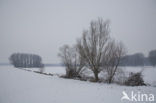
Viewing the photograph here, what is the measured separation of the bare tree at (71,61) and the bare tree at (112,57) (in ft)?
15.8

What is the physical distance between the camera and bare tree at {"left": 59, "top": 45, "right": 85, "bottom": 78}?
58.6 ft

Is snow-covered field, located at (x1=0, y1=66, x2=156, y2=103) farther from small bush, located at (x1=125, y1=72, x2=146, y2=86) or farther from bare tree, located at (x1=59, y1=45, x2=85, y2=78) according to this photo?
bare tree, located at (x1=59, y1=45, x2=85, y2=78)

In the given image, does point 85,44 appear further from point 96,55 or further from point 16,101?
point 16,101

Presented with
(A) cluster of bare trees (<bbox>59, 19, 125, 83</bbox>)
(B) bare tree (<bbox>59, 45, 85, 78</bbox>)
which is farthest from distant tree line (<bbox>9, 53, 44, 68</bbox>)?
(A) cluster of bare trees (<bbox>59, 19, 125, 83</bbox>)

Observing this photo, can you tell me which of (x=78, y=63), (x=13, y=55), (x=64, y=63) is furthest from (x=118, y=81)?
(x=13, y=55)

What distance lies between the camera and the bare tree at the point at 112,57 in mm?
13308

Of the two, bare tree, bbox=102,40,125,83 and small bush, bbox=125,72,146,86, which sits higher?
bare tree, bbox=102,40,125,83

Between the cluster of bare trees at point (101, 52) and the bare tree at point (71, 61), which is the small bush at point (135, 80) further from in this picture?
the bare tree at point (71, 61)

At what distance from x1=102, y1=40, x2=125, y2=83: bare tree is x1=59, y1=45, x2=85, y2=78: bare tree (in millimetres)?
4816

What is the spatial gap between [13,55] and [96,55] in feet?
251

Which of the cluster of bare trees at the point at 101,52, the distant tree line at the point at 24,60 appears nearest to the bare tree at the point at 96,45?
the cluster of bare trees at the point at 101,52

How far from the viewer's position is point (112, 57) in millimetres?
13422

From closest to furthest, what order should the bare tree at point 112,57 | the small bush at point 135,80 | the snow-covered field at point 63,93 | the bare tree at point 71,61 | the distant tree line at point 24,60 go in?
the snow-covered field at point 63,93 < the small bush at point 135,80 < the bare tree at point 112,57 < the bare tree at point 71,61 < the distant tree line at point 24,60

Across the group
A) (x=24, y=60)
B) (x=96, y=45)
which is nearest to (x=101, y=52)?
(x=96, y=45)
